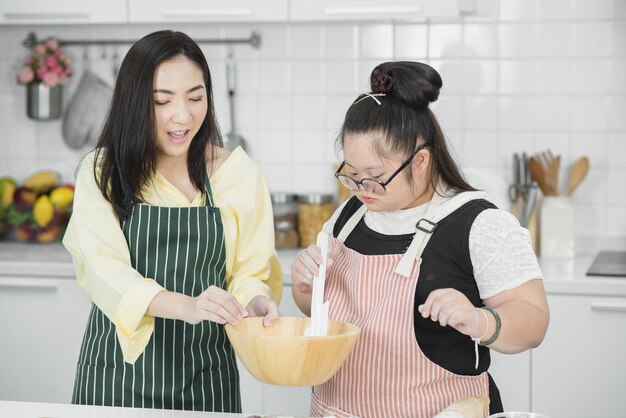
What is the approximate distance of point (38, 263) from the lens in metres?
2.72

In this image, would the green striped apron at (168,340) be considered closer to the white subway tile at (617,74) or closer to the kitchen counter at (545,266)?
the kitchen counter at (545,266)

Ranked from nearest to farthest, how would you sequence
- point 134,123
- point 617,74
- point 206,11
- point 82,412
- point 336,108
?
point 82,412 < point 134,123 < point 206,11 < point 617,74 < point 336,108

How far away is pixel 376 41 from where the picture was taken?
304 cm

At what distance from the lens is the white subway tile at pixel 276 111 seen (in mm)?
3129

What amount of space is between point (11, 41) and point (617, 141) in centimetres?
212

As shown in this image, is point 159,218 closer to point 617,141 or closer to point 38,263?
point 38,263

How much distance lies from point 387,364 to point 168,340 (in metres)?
0.44

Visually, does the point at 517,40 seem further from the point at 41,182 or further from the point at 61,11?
the point at 41,182

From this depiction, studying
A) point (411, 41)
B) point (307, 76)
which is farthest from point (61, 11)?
point (411, 41)

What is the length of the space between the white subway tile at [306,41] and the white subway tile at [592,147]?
89cm

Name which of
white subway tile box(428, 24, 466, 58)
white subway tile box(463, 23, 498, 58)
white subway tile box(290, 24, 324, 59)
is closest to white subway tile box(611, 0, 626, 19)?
white subway tile box(463, 23, 498, 58)

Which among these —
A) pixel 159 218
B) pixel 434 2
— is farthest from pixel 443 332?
pixel 434 2

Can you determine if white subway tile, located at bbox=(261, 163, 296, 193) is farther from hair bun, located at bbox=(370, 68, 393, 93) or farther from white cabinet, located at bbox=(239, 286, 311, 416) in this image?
hair bun, located at bbox=(370, 68, 393, 93)

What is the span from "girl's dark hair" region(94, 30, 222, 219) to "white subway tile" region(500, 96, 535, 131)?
4.75 ft
